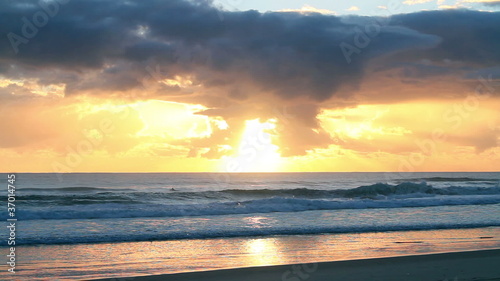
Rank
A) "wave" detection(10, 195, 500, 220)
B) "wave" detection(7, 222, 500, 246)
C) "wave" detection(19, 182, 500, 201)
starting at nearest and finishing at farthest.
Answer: "wave" detection(7, 222, 500, 246), "wave" detection(10, 195, 500, 220), "wave" detection(19, 182, 500, 201)

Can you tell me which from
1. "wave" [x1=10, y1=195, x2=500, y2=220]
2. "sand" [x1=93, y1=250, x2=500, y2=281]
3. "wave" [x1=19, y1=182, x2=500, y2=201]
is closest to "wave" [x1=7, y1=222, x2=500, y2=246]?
"sand" [x1=93, y1=250, x2=500, y2=281]

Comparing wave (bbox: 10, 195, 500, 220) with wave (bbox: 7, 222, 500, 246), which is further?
wave (bbox: 10, 195, 500, 220)

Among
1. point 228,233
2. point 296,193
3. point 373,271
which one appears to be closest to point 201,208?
point 228,233

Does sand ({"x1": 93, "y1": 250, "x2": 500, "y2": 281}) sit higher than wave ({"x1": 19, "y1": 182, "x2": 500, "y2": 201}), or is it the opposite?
wave ({"x1": 19, "y1": 182, "x2": 500, "y2": 201})

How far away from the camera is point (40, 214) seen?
73.0 feet

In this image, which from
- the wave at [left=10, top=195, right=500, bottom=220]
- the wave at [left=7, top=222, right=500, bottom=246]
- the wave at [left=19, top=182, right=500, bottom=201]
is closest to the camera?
the wave at [left=7, top=222, right=500, bottom=246]

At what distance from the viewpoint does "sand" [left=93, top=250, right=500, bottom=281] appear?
9.98 m

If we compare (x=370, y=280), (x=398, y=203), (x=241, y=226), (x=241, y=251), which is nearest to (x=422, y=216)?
(x=398, y=203)

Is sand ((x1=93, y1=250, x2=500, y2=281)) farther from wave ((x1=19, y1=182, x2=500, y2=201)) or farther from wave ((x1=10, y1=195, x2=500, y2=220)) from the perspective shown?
wave ((x1=19, y1=182, x2=500, y2=201))

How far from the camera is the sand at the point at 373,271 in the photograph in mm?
9977

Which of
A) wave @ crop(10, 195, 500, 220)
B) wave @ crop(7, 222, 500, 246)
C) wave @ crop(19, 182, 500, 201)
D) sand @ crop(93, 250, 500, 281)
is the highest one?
wave @ crop(19, 182, 500, 201)

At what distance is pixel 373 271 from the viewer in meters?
10.5

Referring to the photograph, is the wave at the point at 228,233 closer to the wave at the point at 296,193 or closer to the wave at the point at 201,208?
the wave at the point at 201,208

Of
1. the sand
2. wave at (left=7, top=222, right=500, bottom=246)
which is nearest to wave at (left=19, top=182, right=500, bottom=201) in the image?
wave at (left=7, top=222, right=500, bottom=246)
